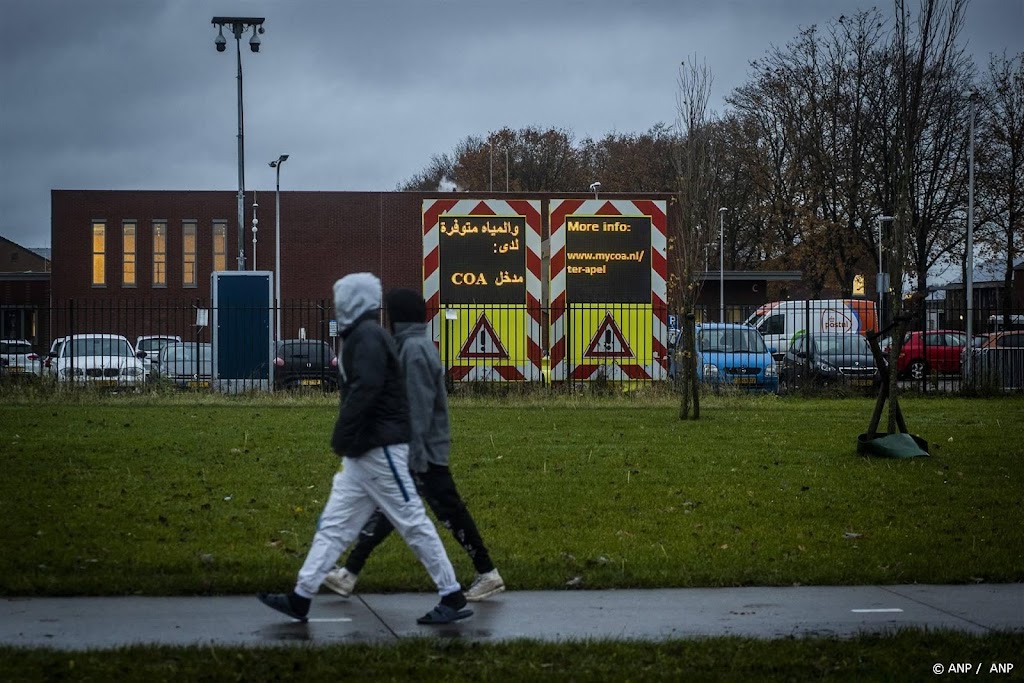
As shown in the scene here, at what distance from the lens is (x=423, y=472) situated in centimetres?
732

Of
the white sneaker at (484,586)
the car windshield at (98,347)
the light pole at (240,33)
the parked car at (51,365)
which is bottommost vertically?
the white sneaker at (484,586)

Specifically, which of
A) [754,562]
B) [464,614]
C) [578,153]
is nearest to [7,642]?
[464,614]

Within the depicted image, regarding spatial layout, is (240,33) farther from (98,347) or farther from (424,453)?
(424,453)

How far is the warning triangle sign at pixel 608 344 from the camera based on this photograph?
22594 mm

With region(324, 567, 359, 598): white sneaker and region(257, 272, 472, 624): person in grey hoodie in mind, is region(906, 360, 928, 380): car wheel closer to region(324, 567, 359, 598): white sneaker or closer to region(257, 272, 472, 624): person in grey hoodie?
region(324, 567, 359, 598): white sneaker

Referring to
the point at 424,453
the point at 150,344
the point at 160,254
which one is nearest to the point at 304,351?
the point at 150,344

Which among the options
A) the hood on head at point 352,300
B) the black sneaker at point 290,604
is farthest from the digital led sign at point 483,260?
the black sneaker at point 290,604

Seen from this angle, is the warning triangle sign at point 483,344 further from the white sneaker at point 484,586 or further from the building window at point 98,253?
the building window at point 98,253

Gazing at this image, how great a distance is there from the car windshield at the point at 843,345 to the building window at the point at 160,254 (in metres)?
33.4

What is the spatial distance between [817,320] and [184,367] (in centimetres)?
1677

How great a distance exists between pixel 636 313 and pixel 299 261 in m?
34.5

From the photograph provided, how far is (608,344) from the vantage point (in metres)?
22.7

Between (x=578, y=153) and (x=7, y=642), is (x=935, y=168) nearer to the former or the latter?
(x=578, y=153)

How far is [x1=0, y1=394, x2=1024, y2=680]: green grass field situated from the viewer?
5918mm
